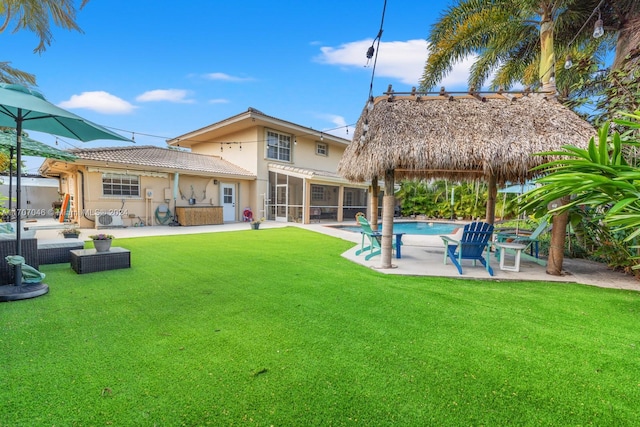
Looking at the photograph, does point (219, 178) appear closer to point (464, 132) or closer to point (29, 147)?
point (29, 147)

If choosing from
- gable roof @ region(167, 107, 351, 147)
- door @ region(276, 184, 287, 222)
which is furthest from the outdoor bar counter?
gable roof @ region(167, 107, 351, 147)

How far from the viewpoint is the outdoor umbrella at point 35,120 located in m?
3.50

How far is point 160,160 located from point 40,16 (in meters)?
6.84

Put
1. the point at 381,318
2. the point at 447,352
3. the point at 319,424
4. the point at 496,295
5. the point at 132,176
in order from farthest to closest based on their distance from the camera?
the point at 132,176 < the point at 496,295 < the point at 381,318 < the point at 447,352 < the point at 319,424

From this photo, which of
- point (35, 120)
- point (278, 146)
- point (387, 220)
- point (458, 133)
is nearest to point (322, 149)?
point (278, 146)

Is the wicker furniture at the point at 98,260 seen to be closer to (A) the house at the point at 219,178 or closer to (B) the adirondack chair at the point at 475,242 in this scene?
(B) the adirondack chair at the point at 475,242

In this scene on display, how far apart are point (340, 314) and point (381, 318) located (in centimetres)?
51

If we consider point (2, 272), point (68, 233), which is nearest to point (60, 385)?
point (2, 272)

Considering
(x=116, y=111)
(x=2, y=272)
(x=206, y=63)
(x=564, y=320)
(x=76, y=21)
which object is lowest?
(x=564, y=320)

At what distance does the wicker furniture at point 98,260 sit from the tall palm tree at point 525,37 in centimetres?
1032

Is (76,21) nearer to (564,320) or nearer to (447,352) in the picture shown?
(447,352)

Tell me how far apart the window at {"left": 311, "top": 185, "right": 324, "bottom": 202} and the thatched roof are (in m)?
12.1

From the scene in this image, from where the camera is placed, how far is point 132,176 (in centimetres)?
1358

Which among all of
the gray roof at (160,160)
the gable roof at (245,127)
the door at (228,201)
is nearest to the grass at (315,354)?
the gray roof at (160,160)
